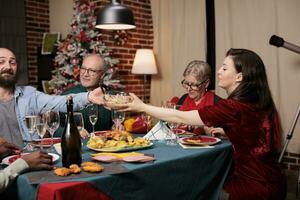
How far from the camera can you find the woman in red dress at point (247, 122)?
77.8 inches

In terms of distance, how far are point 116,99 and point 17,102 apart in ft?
2.56

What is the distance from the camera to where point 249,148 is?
6.68ft

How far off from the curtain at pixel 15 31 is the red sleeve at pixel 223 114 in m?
4.16

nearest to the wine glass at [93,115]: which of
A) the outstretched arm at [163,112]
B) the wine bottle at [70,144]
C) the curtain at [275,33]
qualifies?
the outstretched arm at [163,112]

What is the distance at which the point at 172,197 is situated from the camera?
181 centimetres

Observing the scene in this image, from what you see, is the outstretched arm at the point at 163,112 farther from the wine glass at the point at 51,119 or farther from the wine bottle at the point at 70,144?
the wine bottle at the point at 70,144

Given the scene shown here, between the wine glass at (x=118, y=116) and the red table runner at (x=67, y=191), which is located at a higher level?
the wine glass at (x=118, y=116)

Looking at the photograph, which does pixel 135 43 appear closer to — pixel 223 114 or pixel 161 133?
pixel 161 133

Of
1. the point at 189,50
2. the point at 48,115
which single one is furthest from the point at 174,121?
the point at 189,50

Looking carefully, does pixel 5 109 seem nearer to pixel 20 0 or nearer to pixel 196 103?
pixel 196 103

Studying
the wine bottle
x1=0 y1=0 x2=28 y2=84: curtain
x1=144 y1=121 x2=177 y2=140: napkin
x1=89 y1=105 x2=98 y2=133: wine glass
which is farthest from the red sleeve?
x1=0 y1=0 x2=28 y2=84: curtain

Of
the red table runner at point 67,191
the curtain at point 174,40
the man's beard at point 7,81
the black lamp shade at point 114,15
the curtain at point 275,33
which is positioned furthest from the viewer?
the curtain at point 174,40

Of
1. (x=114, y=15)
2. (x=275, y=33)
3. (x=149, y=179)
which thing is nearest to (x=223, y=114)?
(x=149, y=179)

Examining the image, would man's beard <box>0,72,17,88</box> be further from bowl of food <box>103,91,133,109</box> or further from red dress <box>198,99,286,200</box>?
red dress <box>198,99,286,200</box>
